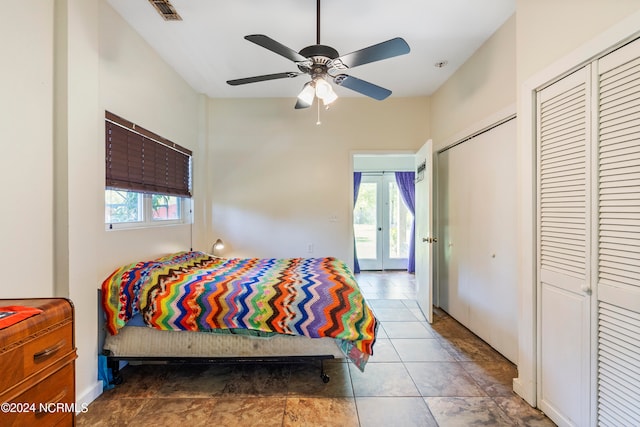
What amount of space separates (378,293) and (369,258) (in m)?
1.74

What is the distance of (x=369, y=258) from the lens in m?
6.05

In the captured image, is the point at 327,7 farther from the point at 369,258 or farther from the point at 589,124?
the point at 369,258

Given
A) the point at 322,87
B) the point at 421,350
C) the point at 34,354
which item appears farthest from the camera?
the point at 421,350

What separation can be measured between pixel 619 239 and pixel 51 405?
2498 millimetres

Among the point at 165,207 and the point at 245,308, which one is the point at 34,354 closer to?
the point at 245,308

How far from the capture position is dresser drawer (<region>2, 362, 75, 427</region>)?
1010 mm

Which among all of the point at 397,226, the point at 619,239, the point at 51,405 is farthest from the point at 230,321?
the point at 397,226

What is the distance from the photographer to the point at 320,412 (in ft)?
5.90

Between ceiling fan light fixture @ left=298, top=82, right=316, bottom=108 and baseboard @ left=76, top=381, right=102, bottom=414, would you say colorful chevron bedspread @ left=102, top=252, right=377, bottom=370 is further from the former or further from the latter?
ceiling fan light fixture @ left=298, top=82, right=316, bottom=108

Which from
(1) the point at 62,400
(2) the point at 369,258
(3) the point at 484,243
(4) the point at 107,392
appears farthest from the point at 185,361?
(2) the point at 369,258

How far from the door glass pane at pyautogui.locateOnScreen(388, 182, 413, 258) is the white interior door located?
235 centimetres

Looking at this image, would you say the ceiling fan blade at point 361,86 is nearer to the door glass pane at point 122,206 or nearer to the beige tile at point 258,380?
the door glass pane at point 122,206

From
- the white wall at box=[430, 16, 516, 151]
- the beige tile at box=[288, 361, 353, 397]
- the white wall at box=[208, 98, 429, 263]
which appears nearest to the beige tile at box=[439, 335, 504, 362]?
the beige tile at box=[288, 361, 353, 397]

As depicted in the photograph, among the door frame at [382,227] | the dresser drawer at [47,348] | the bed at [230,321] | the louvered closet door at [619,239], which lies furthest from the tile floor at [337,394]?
the door frame at [382,227]
